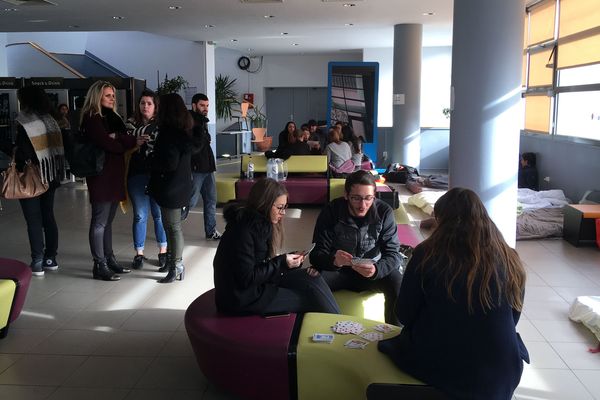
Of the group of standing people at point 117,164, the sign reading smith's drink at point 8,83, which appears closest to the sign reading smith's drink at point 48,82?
the sign reading smith's drink at point 8,83

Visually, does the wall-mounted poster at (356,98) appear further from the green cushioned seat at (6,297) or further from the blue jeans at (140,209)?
the green cushioned seat at (6,297)

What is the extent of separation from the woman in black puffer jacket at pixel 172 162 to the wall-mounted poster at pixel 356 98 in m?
9.33

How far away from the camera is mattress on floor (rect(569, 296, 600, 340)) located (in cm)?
394

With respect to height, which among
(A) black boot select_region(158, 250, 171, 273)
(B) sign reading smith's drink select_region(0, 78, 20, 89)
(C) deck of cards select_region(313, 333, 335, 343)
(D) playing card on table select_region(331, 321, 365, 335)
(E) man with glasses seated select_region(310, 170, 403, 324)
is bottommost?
(A) black boot select_region(158, 250, 171, 273)

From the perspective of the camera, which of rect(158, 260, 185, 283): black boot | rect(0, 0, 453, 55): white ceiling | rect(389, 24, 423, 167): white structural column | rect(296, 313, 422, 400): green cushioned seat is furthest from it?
rect(389, 24, 423, 167): white structural column

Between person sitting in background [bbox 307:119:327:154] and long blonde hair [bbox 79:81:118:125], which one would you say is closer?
long blonde hair [bbox 79:81:118:125]

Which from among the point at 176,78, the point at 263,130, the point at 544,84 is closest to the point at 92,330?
the point at 544,84

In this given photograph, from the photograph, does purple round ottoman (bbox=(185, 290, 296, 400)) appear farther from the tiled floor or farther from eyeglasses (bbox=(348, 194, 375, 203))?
eyeglasses (bbox=(348, 194, 375, 203))

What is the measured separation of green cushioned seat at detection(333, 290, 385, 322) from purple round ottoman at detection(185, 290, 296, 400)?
2.31 feet

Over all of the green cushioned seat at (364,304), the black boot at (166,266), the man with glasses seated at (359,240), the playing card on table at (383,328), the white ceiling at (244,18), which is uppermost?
the white ceiling at (244,18)

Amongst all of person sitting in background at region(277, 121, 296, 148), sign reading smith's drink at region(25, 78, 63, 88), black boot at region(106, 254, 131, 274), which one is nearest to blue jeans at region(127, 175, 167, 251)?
black boot at region(106, 254, 131, 274)

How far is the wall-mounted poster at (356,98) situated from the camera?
547 inches

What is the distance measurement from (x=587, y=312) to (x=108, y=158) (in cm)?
371

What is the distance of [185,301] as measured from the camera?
4.64m
